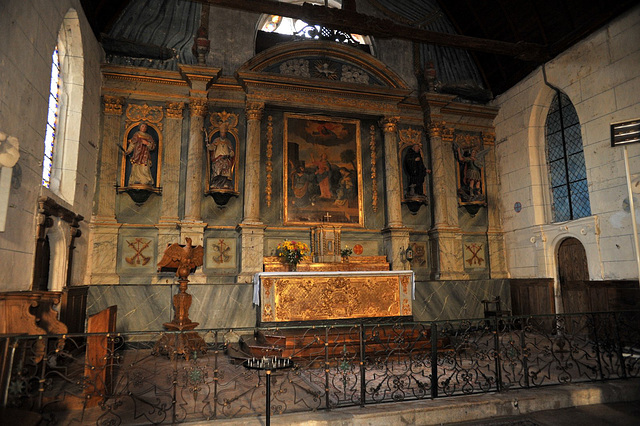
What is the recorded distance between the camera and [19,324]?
452 cm

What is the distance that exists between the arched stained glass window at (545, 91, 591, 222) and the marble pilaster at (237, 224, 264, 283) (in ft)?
21.3

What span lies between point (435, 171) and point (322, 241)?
133 inches

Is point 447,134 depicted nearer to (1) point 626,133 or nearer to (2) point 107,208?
(1) point 626,133

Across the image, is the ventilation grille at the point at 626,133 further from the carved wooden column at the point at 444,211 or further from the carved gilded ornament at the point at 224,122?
the carved gilded ornament at the point at 224,122

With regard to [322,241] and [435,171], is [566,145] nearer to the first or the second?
[435,171]

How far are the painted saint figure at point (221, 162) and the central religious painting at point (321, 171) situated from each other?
1252 mm

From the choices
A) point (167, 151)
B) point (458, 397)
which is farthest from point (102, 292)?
point (458, 397)

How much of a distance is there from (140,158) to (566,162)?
29.4ft

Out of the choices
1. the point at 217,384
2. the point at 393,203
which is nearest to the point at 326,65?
the point at 393,203

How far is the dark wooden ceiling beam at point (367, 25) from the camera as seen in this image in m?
7.64

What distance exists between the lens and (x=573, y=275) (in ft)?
28.9

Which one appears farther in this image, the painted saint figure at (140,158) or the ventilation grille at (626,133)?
the painted saint figure at (140,158)

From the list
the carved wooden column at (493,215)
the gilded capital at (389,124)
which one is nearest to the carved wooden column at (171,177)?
the gilded capital at (389,124)

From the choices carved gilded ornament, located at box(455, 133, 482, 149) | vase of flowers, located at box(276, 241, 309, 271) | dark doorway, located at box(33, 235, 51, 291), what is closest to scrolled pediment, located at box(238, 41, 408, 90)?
carved gilded ornament, located at box(455, 133, 482, 149)
